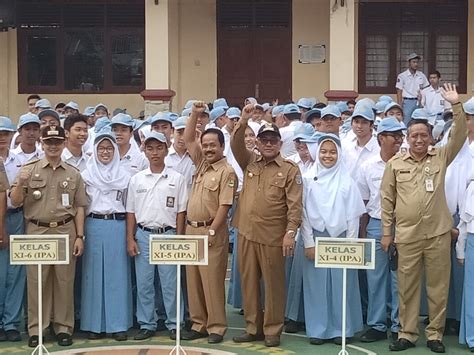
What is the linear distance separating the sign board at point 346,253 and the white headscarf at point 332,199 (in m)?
0.96

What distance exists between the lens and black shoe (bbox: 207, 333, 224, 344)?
7.99m

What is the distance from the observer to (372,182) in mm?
8266

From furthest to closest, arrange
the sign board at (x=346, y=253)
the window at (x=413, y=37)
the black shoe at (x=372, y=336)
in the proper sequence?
the window at (x=413, y=37), the black shoe at (x=372, y=336), the sign board at (x=346, y=253)

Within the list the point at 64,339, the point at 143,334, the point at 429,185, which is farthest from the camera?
the point at 143,334

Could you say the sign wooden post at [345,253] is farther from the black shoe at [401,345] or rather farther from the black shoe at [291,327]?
the black shoe at [291,327]

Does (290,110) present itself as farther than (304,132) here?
Yes

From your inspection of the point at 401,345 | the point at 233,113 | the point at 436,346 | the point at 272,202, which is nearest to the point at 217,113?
the point at 233,113

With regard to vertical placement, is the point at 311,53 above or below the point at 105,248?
above

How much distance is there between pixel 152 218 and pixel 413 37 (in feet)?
41.5

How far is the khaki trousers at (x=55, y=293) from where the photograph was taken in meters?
7.91

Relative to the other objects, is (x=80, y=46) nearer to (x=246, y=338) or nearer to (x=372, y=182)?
(x=372, y=182)

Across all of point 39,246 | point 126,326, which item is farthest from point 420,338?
point 39,246

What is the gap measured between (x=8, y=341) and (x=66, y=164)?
1630 mm

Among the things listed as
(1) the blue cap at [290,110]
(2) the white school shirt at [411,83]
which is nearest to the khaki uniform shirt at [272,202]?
(1) the blue cap at [290,110]
